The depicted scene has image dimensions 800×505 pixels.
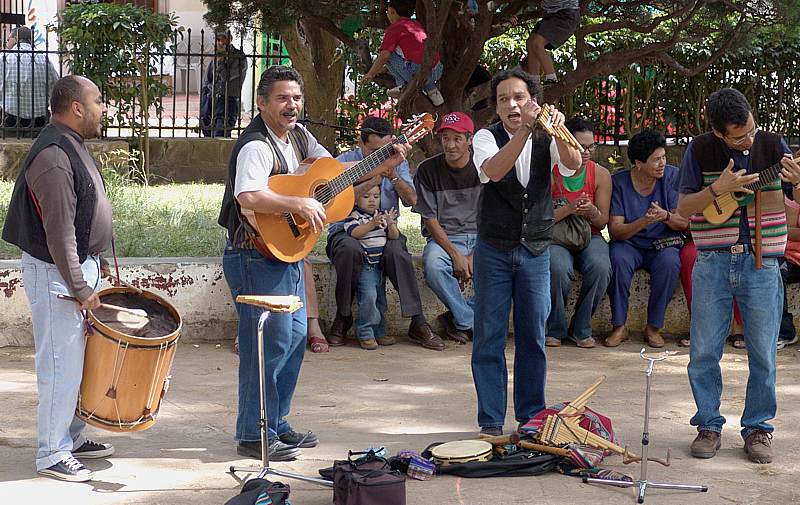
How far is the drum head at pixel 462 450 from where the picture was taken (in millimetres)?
5164

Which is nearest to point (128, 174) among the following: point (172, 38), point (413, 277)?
point (172, 38)

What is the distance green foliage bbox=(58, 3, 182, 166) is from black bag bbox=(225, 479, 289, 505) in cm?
902

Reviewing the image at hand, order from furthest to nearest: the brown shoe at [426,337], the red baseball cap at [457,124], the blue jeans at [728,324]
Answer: the brown shoe at [426,337] < the red baseball cap at [457,124] < the blue jeans at [728,324]

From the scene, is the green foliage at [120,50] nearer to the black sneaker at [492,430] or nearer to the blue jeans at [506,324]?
the blue jeans at [506,324]

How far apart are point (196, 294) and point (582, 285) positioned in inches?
105

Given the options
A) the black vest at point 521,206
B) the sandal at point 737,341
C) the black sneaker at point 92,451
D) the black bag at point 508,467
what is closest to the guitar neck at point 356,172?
the black vest at point 521,206

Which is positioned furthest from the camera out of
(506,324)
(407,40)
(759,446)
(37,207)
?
(407,40)

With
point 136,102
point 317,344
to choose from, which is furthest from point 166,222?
point 136,102

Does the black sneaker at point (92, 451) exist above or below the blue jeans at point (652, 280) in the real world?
below

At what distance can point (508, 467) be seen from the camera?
516 centimetres

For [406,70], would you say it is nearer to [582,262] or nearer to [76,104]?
[582,262]

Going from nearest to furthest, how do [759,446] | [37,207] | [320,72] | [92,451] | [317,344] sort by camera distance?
[37,207]
[92,451]
[759,446]
[317,344]
[320,72]

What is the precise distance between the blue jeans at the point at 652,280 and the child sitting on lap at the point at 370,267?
156 centimetres

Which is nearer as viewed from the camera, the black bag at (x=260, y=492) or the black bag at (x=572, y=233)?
the black bag at (x=260, y=492)
